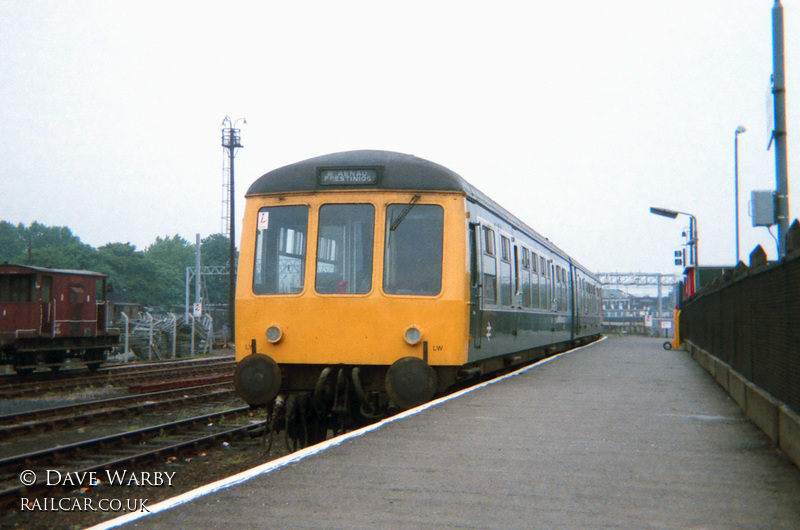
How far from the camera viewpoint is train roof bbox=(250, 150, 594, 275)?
837cm

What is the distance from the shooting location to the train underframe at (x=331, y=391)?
7.69 meters

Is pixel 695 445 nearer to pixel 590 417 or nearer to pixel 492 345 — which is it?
pixel 590 417

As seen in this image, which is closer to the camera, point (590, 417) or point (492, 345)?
point (590, 417)

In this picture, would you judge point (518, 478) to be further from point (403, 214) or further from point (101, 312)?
point (101, 312)

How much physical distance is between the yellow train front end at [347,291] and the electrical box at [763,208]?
480 cm

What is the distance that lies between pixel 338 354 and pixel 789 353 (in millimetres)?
4411

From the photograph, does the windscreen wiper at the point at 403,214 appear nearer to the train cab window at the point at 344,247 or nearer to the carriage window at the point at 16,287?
the train cab window at the point at 344,247

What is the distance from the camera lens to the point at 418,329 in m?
8.06

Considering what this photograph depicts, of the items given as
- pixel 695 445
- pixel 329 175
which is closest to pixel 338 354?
pixel 329 175

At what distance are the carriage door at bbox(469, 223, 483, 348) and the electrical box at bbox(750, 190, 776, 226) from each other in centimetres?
424

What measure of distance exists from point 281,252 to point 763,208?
22.2 ft

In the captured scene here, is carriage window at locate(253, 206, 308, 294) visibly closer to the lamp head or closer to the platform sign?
the platform sign

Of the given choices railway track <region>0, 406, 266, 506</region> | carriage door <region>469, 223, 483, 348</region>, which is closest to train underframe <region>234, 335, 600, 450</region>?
carriage door <region>469, 223, 483, 348</region>

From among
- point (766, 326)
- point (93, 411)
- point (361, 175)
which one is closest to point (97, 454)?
point (93, 411)
